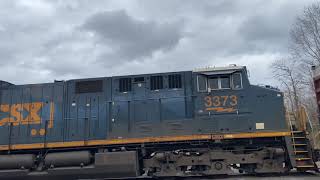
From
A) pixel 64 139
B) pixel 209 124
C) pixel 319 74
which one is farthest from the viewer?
pixel 64 139

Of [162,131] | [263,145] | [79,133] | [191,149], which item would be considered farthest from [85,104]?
[263,145]

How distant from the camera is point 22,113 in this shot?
1256cm

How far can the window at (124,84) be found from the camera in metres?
12.3

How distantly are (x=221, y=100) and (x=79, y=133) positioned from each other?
17.3ft

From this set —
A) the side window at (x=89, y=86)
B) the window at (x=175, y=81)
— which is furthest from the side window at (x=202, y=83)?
the side window at (x=89, y=86)

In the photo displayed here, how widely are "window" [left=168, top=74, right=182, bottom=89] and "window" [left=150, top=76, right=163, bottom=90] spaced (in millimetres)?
334

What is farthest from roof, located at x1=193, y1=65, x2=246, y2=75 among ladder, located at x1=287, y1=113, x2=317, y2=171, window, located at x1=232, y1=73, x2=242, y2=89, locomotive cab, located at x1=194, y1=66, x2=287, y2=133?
ladder, located at x1=287, y1=113, x2=317, y2=171

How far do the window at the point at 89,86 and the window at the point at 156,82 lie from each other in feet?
6.47

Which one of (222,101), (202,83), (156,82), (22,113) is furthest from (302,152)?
(22,113)

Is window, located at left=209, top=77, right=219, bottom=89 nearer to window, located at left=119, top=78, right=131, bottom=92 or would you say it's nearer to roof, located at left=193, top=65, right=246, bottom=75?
roof, located at left=193, top=65, right=246, bottom=75

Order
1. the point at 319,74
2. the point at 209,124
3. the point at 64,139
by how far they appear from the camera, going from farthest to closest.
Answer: the point at 64,139 < the point at 209,124 < the point at 319,74

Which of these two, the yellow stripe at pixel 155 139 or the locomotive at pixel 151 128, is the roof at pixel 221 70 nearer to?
the locomotive at pixel 151 128

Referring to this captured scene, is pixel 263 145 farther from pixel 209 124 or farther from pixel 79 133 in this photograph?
pixel 79 133

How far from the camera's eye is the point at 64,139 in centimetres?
1210
